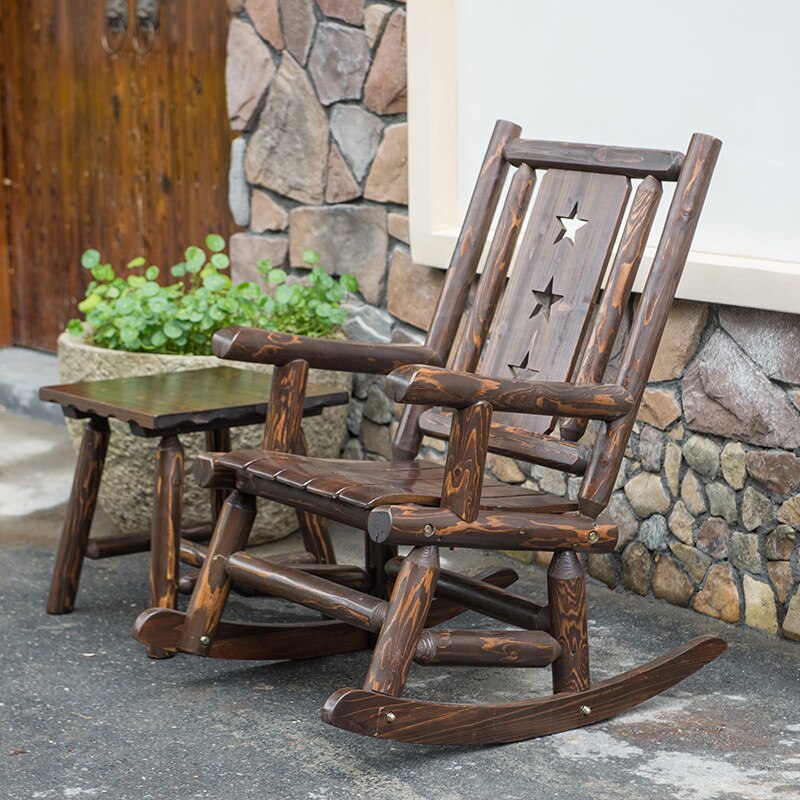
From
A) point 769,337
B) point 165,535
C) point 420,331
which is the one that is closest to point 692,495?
point 769,337

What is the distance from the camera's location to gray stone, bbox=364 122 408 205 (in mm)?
3166

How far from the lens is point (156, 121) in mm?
4273

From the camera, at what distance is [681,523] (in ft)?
8.84

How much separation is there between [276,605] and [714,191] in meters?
1.24

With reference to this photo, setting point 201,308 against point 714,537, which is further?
point 201,308

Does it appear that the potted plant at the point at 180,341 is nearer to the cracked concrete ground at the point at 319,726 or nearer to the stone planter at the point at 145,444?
the stone planter at the point at 145,444

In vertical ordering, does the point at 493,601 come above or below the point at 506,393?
below

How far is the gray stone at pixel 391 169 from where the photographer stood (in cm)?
317

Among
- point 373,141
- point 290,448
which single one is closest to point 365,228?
point 373,141

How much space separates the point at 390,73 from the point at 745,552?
56.0 inches

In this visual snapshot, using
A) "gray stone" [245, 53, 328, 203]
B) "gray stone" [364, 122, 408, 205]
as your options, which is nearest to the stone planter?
"gray stone" [364, 122, 408, 205]

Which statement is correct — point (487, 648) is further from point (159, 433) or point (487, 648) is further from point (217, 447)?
point (217, 447)

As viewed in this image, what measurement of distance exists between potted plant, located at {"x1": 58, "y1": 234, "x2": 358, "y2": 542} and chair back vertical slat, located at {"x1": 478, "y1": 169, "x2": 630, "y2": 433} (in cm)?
79

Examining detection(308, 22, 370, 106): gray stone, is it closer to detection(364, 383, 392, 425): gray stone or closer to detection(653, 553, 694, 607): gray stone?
detection(364, 383, 392, 425): gray stone
